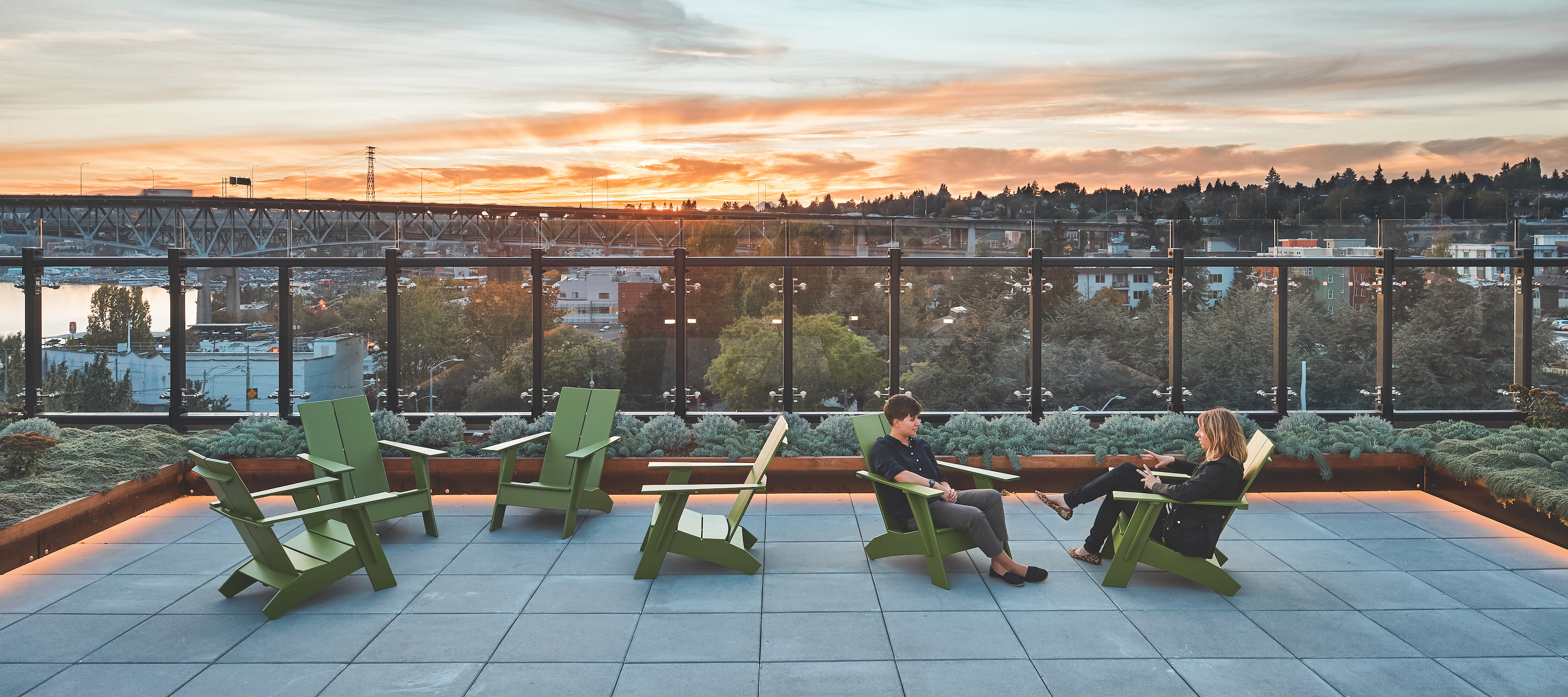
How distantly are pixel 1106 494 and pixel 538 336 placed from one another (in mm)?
5375

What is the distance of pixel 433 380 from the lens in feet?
27.6

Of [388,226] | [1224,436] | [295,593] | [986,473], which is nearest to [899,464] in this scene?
[986,473]

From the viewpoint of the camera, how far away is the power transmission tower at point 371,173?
22978 millimetres

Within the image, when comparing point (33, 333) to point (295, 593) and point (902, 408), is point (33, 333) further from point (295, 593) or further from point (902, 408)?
point (902, 408)

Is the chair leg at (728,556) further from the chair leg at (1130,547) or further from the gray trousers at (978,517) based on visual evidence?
the chair leg at (1130,547)

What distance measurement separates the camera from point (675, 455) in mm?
7480

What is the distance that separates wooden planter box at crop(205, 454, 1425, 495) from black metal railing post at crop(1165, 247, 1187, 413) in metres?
1.44

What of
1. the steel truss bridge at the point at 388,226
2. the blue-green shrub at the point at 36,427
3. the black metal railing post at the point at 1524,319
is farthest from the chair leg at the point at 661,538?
the black metal railing post at the point at 1524,319

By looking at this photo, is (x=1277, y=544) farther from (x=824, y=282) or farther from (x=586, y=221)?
(x=586, y=221)

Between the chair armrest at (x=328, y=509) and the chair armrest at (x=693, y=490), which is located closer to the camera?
the chair armrest at (x=328, y=509)

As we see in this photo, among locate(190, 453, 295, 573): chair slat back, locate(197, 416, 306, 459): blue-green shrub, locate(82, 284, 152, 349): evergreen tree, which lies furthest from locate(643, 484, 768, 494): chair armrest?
locate(82, 284, 152, 349): evergreen tree

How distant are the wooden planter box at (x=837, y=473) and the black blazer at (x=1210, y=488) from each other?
2244mm

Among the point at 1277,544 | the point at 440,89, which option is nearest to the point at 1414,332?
the point at 1277,544

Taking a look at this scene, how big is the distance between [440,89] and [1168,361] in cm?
1123
